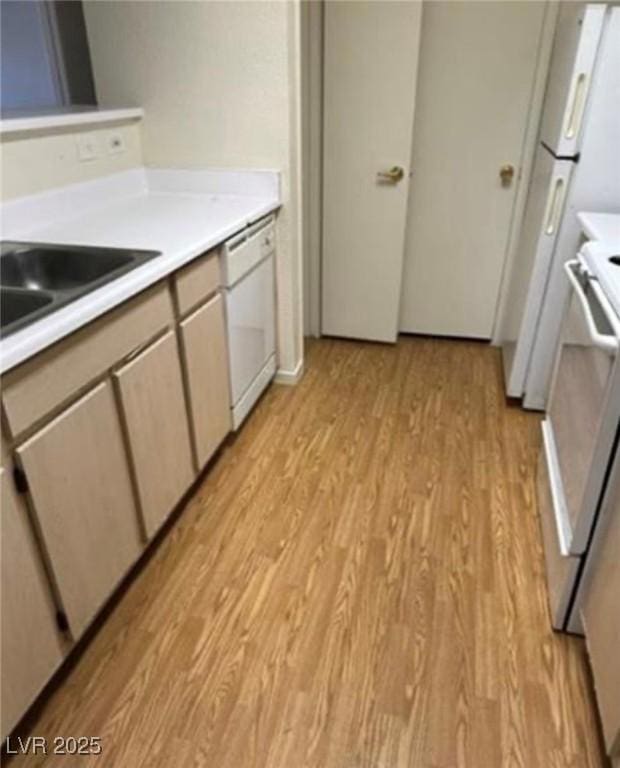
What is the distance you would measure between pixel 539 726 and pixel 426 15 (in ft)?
9.55

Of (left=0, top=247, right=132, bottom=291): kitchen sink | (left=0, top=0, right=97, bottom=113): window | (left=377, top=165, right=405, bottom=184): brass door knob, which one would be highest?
(left=0, top=0, right=97, bottom=113): window

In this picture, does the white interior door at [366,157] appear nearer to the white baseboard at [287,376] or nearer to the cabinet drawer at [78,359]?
the white baseboard at [287,376]

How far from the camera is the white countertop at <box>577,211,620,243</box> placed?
5.98ft

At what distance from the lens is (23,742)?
4.36ft

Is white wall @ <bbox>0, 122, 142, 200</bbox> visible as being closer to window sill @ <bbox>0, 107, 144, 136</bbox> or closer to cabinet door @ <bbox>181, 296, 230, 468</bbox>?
window sill @ <bbox>0, 107, 144, 136</bbox>

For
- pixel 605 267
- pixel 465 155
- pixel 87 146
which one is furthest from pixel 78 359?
pixel 465 155

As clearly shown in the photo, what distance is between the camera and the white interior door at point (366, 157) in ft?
8.61

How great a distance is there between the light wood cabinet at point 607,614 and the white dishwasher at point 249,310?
1389 mm

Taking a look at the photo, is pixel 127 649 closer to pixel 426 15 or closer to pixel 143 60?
pixel 143 60

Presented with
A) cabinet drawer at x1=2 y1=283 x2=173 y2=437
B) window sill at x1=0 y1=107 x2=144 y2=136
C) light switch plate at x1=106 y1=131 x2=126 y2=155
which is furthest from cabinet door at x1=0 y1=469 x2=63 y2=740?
light switch plate at x1=106 y1=131 x2=126 y2=155

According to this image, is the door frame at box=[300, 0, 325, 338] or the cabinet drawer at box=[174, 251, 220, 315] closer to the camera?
the cabinet drawer at box=[174, 251, 220, 315]

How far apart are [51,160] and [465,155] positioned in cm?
201

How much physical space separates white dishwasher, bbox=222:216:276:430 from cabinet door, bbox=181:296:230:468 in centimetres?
7

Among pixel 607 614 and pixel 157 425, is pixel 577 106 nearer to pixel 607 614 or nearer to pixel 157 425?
pixel 607 614
